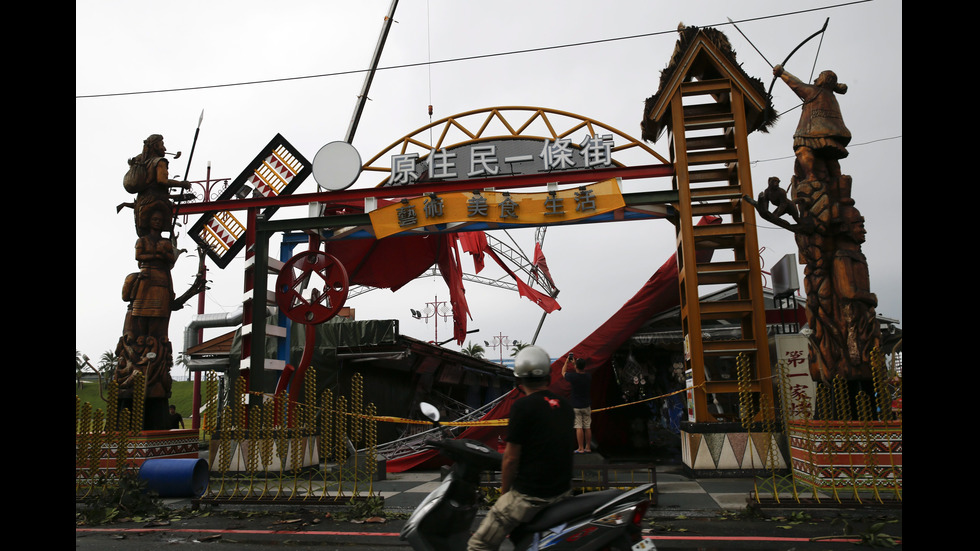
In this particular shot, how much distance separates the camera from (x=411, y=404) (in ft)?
61.2

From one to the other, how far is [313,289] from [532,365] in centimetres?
915

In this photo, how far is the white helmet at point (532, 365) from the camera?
3898 mm

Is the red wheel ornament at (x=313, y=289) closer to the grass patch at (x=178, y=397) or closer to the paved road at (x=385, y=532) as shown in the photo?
the paved road at (x=385, y=532)

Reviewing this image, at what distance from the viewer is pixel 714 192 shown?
431 inches

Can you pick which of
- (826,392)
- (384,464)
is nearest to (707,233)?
(826,392)

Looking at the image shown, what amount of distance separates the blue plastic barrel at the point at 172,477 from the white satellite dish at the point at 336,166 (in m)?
5.69

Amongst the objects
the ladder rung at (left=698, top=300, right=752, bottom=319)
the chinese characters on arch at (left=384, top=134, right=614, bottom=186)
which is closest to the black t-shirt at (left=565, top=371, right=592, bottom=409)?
the ladder rung at (left=698, top=300, right=752, bottom=319)

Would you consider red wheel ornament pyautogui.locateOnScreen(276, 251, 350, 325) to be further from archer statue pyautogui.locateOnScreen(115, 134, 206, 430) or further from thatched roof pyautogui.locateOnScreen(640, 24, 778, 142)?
thatched roof pyautogui.locateOnScreen(640, 24, 778, 142)

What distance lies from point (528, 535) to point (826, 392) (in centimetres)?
651

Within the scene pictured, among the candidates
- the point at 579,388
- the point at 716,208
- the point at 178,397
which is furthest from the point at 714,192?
the point at 178,397

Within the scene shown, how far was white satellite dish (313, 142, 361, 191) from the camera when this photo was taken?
40.4ft

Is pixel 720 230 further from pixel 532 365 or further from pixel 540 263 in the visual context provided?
pixel 540 263

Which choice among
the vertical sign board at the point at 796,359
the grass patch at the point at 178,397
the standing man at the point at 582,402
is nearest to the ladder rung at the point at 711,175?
the vertical sign board at the point at 796,359
